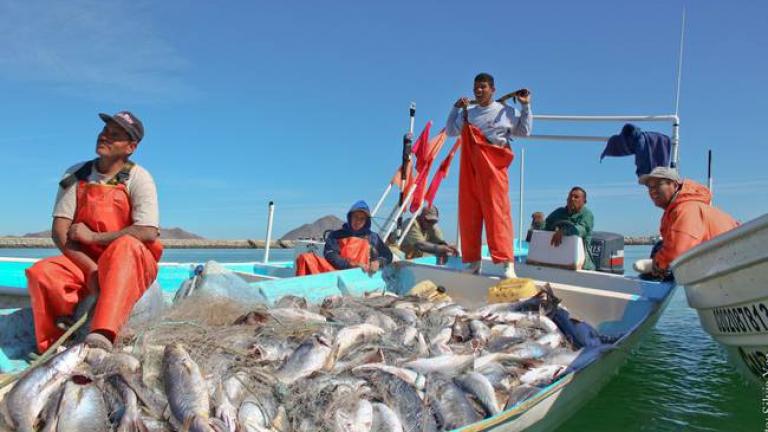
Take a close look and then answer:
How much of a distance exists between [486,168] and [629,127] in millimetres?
3586

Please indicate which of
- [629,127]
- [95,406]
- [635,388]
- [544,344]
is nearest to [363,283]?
[544,344]

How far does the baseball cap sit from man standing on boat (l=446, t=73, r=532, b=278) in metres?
4.16

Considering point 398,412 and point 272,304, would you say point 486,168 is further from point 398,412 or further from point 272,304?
point 398,412

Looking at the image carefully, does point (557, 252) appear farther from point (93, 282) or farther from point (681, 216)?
point (93, 282)

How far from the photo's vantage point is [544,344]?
4.95 m

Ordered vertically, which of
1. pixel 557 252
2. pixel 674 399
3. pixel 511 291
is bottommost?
pixel 674 399

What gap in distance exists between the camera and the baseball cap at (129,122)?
436 cm

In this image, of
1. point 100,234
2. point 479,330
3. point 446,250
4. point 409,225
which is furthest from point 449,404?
point 446,250

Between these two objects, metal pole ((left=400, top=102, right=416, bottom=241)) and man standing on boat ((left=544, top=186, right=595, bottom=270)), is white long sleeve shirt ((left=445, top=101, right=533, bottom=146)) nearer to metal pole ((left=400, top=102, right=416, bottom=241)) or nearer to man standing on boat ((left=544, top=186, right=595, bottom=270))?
man standing on boat ((left=544, top=186, right=595, bottom=270))

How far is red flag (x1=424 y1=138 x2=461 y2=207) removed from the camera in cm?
→ 1187

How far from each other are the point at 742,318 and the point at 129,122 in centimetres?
547

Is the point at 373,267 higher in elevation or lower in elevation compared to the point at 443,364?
higher

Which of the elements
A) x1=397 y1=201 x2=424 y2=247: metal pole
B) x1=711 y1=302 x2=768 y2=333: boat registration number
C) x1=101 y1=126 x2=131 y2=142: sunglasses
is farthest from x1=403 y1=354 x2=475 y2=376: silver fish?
x1=397 y1=201 x2=424 y2=247: metal pole

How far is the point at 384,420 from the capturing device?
331 centimetres
